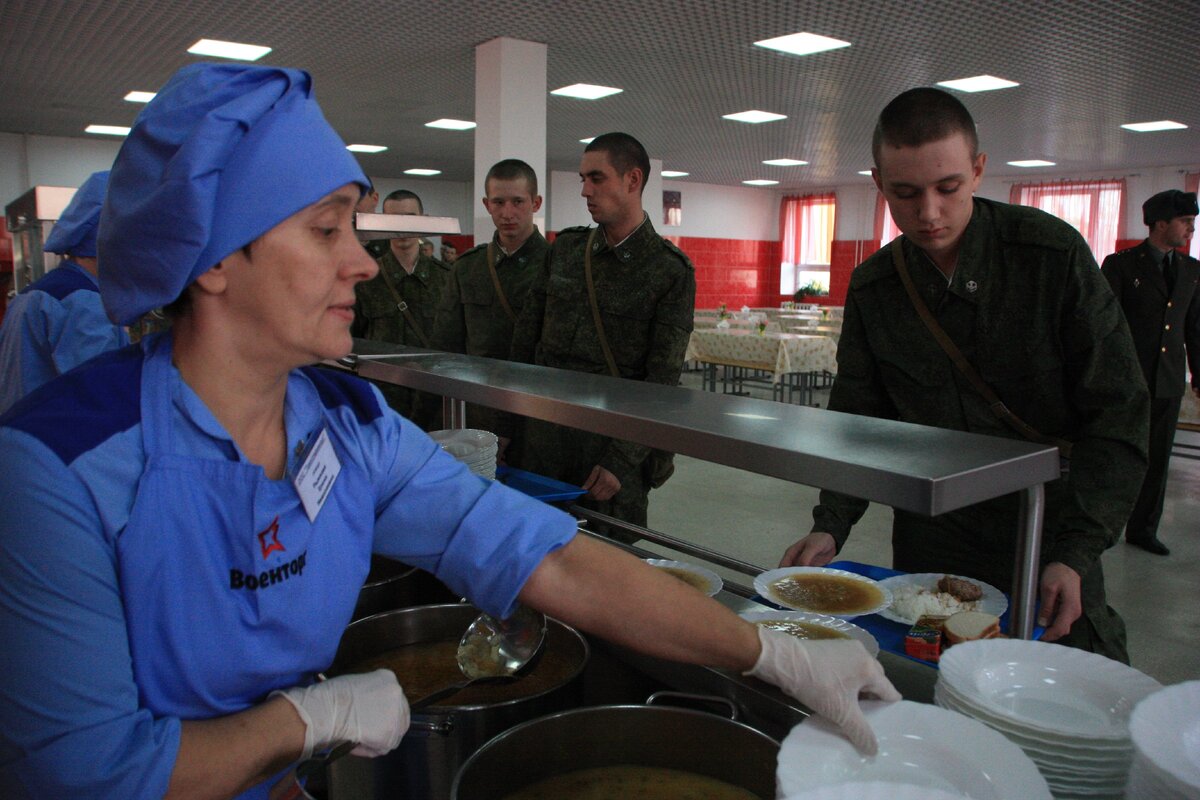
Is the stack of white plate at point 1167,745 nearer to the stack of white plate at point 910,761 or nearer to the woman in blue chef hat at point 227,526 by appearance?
the stack of white plate at point 910,761

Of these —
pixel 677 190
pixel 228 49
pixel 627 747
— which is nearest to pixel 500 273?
pixel 627 747

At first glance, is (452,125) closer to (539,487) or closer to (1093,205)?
(539,487)

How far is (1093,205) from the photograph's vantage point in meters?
13.7

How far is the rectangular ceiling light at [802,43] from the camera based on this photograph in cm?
618

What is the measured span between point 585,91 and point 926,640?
7600mm

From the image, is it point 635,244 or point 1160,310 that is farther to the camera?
point 1160,310

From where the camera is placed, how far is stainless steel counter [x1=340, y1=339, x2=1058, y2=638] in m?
0.91

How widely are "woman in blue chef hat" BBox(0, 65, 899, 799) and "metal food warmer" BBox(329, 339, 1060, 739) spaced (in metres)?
0.20

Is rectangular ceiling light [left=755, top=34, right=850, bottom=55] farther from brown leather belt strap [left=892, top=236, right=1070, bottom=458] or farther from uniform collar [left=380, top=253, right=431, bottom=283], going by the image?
brown leather belt strap [left=892, top=236, right=1070, bottom=458]

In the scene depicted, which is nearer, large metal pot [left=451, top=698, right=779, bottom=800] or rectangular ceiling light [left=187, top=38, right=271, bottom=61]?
large metal pot [left=451, top=698, right=779, bottom=800]

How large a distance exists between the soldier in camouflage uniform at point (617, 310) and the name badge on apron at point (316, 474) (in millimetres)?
1888

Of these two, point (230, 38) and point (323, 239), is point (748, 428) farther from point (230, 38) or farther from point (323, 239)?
point (230, 38)

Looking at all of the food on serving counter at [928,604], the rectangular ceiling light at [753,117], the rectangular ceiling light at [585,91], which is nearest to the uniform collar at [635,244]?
the food on serving counter at [928,604]

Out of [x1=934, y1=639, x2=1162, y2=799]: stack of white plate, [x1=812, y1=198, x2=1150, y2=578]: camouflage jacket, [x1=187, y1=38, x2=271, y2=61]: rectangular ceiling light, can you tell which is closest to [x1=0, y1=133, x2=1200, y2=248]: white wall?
[x1=187, y1=38, x2=271, y2=61]: rectangular ceiling light
